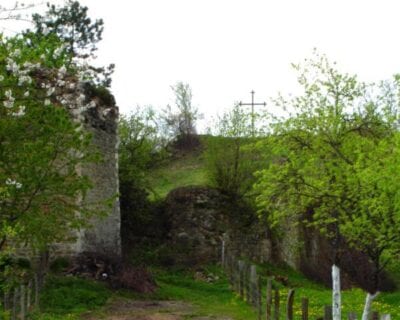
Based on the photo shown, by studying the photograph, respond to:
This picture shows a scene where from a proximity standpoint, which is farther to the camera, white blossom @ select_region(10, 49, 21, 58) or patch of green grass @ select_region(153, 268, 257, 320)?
patch of green grass @ select_region(153, 268, 257, 320)

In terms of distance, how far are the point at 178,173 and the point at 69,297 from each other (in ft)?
58.7

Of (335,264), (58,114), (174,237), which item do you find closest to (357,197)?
(335,264)

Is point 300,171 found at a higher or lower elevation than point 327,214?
higher

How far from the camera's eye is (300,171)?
35.4ft

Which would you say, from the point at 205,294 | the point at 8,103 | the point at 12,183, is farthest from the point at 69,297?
the point at 8,103

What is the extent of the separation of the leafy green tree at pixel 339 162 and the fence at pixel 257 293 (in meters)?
1.18

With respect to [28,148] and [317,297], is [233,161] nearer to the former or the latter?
[317,297]

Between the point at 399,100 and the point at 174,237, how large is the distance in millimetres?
14349

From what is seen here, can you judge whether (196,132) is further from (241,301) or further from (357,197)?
(357,197)

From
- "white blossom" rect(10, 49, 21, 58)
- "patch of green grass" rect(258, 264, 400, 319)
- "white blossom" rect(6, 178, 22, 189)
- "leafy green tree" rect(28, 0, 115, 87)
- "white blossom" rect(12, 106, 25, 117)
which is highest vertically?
"leafy green tree" rect(28, 0, 115, 87)

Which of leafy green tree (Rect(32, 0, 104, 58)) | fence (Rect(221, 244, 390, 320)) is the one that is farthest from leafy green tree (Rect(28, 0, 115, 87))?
fence (Rect(221, 244, 390, 320))

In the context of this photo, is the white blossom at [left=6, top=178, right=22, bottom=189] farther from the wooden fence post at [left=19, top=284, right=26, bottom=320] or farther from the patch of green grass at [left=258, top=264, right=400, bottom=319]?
the patch of green grass at [left=258, top=264, right=400, bottom=319]

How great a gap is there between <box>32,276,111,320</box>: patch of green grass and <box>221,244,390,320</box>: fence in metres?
3.62

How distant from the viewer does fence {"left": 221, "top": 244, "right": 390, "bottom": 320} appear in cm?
1126
